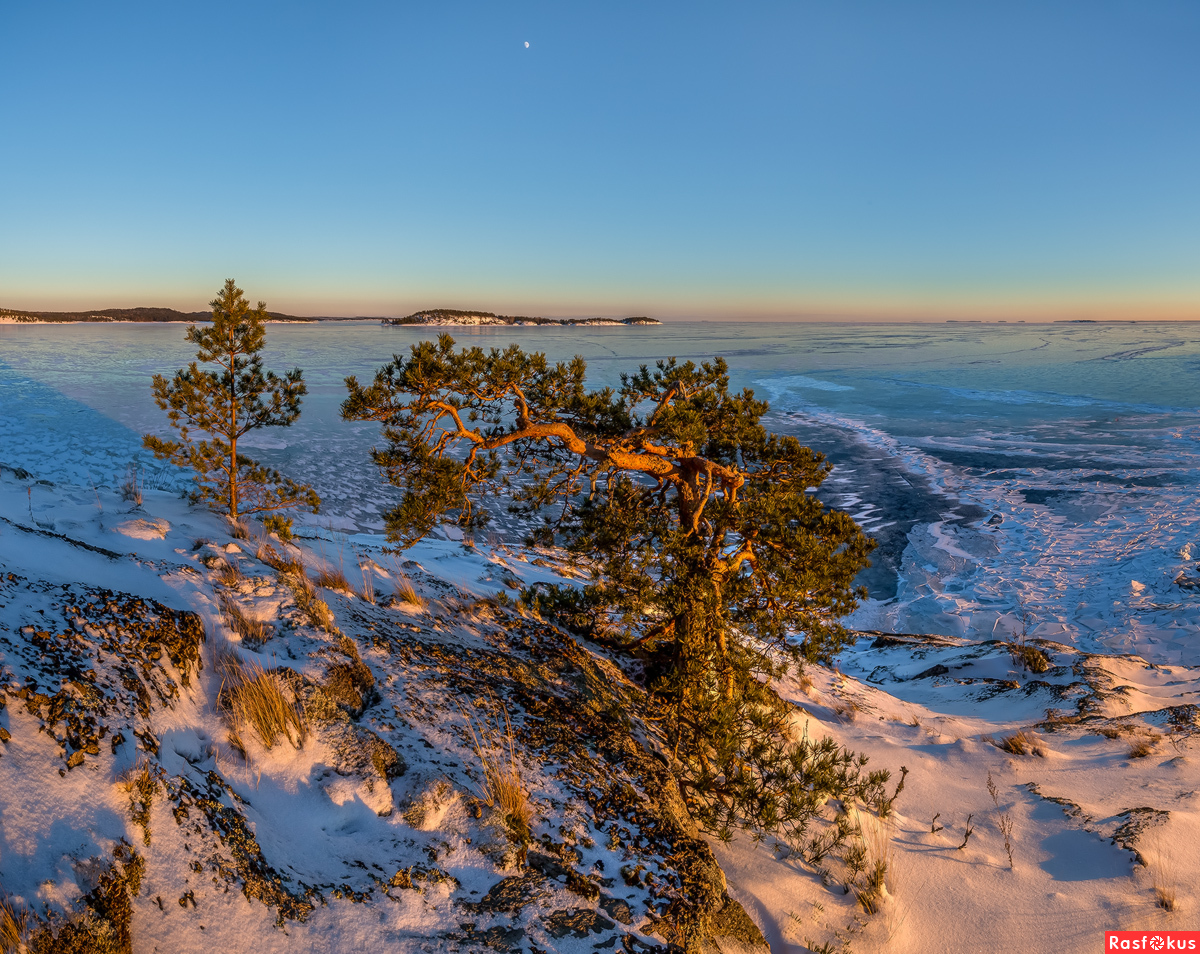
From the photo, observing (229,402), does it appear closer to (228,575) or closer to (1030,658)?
(228,575)

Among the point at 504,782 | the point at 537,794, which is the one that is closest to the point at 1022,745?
the point at 537,794

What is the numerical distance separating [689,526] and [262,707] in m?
4.15

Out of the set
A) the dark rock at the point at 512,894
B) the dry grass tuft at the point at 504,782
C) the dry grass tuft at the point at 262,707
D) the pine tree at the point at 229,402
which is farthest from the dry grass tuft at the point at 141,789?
the pine tree at the point at 229,402

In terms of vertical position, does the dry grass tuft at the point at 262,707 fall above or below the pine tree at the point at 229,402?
below

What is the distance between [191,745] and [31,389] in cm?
3823

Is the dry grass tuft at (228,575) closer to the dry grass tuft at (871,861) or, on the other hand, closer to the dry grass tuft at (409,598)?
the dry grass tuft at (409,598)

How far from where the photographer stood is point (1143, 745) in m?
6.68

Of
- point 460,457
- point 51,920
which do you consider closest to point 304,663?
point 51,920

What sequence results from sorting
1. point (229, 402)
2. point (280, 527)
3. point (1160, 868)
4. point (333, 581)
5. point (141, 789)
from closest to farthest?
point (141, 789) < point (1160, 868) < point (333, 581) < point (280, 527) < point (229, 402)

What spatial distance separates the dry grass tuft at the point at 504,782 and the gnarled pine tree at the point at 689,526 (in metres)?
1.59

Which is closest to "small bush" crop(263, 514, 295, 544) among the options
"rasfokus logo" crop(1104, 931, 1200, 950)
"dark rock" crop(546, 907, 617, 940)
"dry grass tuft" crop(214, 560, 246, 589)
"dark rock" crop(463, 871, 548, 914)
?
"dry grass tuft" crop(214, 560, 246, 589)

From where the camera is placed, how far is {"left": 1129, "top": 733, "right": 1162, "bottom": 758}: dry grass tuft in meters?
6.54

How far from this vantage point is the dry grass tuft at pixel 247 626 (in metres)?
4.38

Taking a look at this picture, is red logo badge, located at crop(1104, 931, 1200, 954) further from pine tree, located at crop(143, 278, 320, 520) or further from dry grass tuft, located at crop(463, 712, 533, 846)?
pine tree, located at crop(143, 278, 320, 520)
